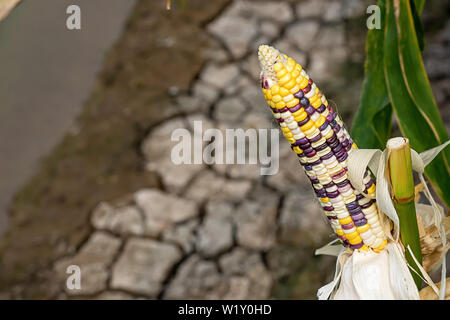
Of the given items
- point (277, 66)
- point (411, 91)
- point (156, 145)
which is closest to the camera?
point (277, 66)

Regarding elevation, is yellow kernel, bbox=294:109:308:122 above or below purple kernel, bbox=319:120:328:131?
above

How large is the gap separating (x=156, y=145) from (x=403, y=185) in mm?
A: 1403

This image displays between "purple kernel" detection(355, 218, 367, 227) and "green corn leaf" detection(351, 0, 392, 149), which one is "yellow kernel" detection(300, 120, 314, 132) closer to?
"purple kernel" detection(355, 218, 367, 227)

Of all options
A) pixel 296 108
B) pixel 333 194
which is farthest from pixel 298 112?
pixel 333 194

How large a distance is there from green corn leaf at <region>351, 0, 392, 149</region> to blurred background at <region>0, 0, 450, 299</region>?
A: 748 mm

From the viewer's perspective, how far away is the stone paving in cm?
154

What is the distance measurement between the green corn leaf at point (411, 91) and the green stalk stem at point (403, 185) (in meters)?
0.25

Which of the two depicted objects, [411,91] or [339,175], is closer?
[339,175]

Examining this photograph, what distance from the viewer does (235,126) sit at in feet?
6.07

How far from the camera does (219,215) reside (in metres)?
1.66

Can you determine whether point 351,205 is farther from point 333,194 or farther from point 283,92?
point 283,92

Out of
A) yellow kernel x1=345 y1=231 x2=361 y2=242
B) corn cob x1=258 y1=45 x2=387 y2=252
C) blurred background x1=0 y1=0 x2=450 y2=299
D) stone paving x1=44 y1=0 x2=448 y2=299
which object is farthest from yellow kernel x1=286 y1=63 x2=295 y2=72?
blurred background x1=0 y1=0 x2=450 y2=299
